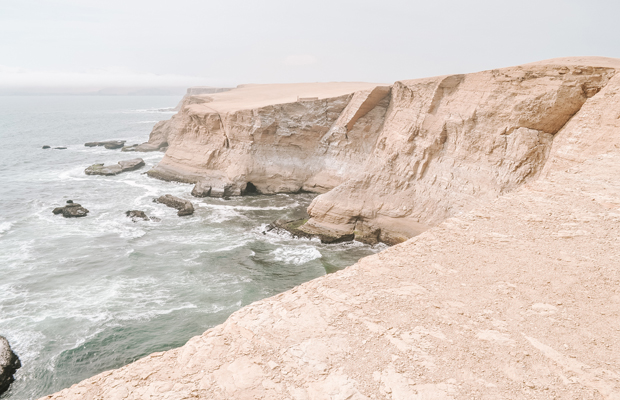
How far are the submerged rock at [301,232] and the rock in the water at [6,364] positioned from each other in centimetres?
1264

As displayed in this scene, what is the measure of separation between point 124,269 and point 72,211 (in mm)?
10042

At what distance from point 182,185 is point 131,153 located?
18116 millimetres

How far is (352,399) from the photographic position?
4.39 meters

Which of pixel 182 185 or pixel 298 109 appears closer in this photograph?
pixel 298 109

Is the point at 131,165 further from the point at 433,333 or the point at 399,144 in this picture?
the point at 433,333

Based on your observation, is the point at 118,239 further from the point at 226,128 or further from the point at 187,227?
the point at 226,128

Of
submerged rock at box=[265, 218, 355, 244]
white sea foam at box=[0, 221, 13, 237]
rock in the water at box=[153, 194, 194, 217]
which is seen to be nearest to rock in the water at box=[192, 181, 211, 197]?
rock in the water at box=[153, 194, 194, 217]

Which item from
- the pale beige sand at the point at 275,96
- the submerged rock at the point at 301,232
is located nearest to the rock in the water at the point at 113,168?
the pale beige sand at the point at 275,96

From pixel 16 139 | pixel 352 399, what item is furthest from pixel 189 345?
pixel 16 139

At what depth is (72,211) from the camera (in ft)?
81.5

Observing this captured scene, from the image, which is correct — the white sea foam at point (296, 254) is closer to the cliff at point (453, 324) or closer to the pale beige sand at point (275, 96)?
the cliff at point (453, 324)

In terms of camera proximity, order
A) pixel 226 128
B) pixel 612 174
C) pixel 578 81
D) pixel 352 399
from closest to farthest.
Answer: pixel 352 399, pixel 612 174, pixel 578 81, pixel 226 128

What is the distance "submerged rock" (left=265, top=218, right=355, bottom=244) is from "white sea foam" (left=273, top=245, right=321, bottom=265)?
3.54ft

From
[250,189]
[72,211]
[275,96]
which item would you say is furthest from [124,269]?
[275,96]
